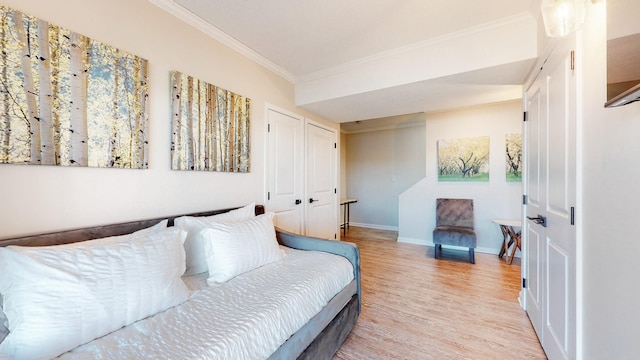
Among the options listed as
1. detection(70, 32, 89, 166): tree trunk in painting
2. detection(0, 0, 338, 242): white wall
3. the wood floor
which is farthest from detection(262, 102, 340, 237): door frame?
detection(70, 32, 89, 166): tree trunk in painting

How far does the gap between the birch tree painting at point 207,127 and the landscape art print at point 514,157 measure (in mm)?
3860

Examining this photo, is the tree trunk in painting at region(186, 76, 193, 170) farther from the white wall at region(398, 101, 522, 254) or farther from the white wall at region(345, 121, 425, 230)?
the white wall at region(345, 121, 425, 230)

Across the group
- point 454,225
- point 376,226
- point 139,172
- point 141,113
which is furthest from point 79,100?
point 376,226

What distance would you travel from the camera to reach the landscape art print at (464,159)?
3891 millimetres

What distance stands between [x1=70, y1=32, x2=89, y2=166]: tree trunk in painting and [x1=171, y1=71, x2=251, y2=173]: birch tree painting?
49 cm

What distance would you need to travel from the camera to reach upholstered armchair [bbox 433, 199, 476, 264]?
343cm

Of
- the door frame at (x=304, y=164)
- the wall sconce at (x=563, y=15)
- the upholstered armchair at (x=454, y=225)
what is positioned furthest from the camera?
the upholstered armchair at (x=454, y=225)

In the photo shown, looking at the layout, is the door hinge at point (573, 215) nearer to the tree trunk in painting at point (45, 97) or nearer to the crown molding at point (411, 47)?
the crown molding at point (411, 47)

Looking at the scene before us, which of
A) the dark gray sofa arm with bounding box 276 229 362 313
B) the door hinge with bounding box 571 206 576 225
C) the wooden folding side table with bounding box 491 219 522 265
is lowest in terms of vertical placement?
the wooden folding side table with bounding box 491 219 522 265

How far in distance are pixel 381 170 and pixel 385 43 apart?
3.97m

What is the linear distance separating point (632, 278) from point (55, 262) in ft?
7.10

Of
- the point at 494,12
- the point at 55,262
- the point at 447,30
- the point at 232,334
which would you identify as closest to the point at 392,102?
the point at 447,30

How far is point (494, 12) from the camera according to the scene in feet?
6.20

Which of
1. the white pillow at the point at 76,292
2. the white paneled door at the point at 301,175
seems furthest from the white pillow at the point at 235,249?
the white paneled door at the point at 301,175
